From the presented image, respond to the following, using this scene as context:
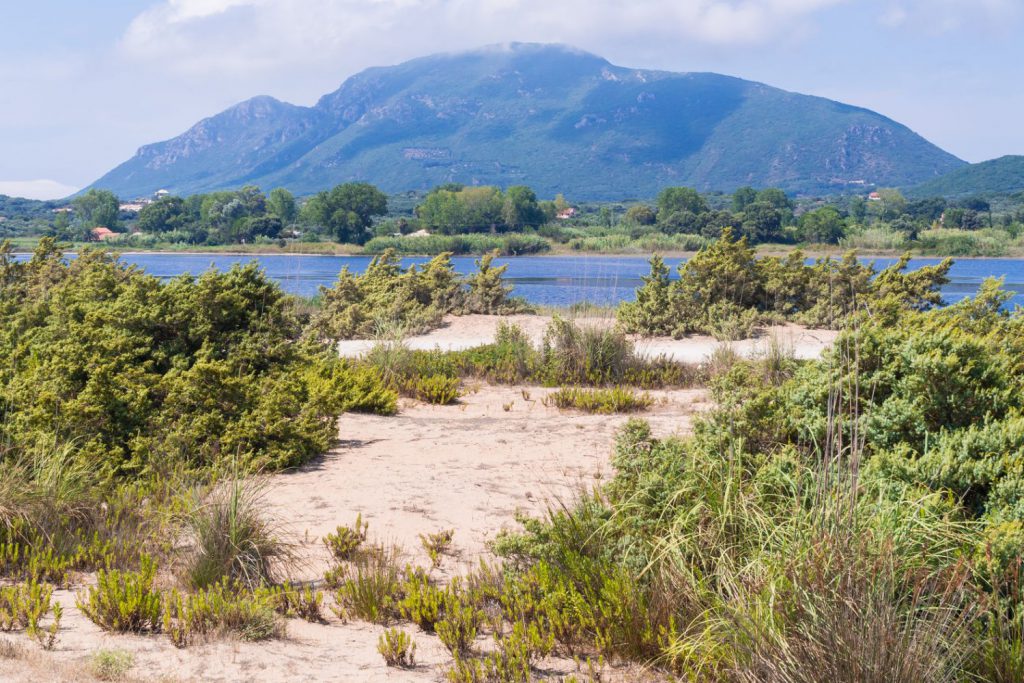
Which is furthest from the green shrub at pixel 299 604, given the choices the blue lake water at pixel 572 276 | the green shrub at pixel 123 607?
the blue lake water at pixel 572 276

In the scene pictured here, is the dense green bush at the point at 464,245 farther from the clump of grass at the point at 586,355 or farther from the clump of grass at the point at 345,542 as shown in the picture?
the clump of grass at the point at 345,542

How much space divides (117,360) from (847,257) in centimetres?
1587

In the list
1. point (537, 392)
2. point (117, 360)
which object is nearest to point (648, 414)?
point (537, 392)

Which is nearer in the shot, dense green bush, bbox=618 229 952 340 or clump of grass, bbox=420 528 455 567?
clump of grass, bbox=420 528 455 567

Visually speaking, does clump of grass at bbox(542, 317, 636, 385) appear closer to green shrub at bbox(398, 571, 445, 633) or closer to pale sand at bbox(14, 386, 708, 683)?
pale sand at bbox(14, 386, 708, 683)

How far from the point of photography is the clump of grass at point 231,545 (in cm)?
440

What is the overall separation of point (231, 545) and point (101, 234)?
10834 cm

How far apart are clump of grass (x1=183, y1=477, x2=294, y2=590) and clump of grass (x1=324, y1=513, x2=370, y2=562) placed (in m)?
0.25

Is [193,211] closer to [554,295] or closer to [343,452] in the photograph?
[554,295]

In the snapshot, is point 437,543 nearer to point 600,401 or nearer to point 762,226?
point 600,401

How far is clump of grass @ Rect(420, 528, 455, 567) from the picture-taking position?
4.87 metres

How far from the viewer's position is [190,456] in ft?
20.4

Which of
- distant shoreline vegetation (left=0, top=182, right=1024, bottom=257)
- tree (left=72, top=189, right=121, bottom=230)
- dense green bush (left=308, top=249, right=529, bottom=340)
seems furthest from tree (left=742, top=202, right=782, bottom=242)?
tree (left=72, top=189, right=121, bottom=230)

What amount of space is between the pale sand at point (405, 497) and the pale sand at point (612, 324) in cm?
375
